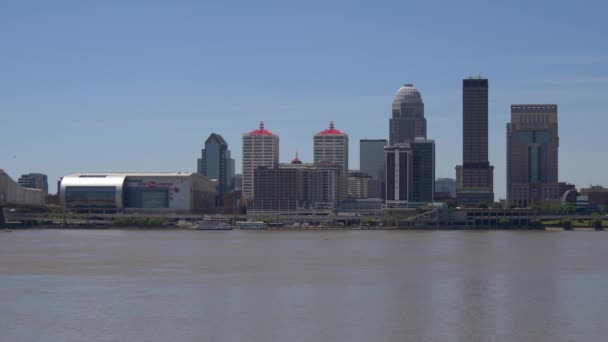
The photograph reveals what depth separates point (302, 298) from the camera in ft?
173

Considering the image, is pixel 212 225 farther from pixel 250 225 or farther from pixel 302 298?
pixel 302 298

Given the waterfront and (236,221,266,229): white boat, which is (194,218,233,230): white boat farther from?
the waterfront

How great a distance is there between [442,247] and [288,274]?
42.7 metres

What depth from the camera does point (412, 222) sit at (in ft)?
652

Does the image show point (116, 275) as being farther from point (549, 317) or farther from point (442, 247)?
point (442, 247)

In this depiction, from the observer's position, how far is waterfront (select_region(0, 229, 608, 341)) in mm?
42219

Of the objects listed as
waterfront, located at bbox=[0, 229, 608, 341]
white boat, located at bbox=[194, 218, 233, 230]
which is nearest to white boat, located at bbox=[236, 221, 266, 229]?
white boat, located at bbox=[194, 218, 233, 230]

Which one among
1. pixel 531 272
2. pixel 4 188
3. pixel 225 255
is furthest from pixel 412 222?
pixel 531 272

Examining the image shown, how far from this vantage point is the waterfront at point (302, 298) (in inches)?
1662

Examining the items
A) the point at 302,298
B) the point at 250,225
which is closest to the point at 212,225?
the point at 250,225

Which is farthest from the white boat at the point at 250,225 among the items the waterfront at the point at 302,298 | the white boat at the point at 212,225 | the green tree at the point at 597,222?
the waterfront at the point at 302,298

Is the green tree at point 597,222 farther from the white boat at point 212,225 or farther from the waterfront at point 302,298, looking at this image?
the waterfront at point 302,298

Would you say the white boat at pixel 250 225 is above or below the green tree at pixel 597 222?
below

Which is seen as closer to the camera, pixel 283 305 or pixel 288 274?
pixel 283 305
